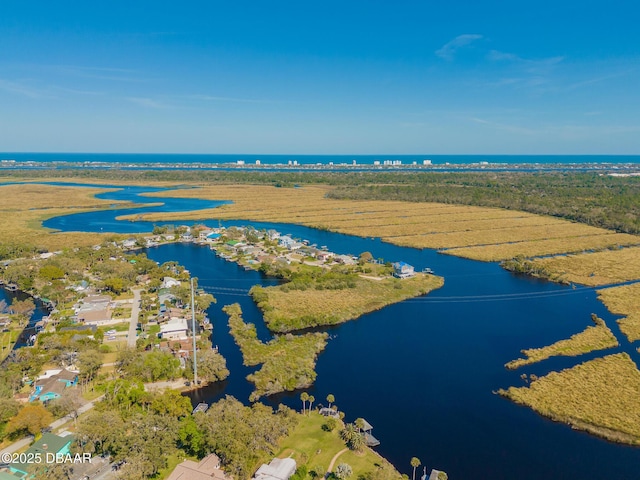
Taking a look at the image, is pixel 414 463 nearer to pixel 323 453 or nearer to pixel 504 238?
pixel 323 453

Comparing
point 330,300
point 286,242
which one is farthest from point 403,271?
point 286,242

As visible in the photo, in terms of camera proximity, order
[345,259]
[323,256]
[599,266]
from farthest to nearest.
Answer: [323,256] < [345,259] < [599,266]

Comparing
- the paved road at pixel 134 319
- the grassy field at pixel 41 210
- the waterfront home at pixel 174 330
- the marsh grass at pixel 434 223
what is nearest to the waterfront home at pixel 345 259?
the marsh grass at pixel 434 223

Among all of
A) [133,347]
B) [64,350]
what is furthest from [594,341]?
[64,350]

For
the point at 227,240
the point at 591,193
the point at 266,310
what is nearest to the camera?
the point at 266,310

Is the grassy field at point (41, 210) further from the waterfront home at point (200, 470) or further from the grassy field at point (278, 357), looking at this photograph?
the waterfront home at point (200, 470)

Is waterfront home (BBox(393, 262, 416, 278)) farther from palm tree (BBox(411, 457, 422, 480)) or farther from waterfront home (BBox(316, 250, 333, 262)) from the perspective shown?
palm tree (BBox(411, 457, 422, 480))

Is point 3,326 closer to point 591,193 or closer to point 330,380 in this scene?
point 330,380
